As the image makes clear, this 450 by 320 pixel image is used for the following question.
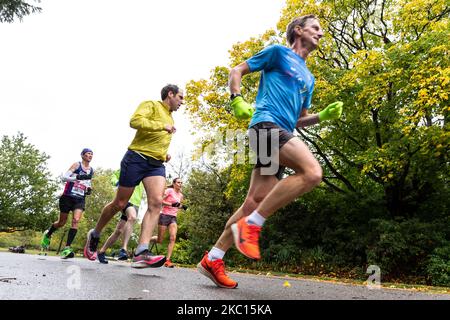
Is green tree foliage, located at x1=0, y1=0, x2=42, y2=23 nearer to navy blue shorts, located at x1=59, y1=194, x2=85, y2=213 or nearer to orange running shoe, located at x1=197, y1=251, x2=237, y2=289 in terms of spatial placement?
navy blue shorts, located at x1=59, y1=194, x2=85, y2=213

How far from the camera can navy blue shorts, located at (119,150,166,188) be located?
4.55m

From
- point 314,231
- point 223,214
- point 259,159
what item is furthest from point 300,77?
point 223,214

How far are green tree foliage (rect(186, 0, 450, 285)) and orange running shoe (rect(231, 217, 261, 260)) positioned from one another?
794cm

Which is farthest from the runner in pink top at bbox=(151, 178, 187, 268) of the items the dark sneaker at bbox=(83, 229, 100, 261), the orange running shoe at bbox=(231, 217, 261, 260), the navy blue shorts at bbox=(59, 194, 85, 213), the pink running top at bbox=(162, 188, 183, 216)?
the orange running shoe at bbox=(231, 217, 261, 260)

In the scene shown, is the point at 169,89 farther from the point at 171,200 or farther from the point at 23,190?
the point at 23,190

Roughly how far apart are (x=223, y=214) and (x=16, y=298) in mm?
19253

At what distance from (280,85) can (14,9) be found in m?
10.9

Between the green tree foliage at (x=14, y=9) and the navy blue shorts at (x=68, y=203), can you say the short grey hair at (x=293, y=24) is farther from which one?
the green tree foliage at (x=14, y=9)

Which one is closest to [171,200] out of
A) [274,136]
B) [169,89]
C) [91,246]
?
[91,246]

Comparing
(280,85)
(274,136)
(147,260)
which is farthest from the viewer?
(147,260)

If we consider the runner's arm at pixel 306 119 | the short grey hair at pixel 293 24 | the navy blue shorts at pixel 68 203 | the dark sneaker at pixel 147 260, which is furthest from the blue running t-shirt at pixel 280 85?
the navy blue shorts at pixel 68 203

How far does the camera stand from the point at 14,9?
11312mm

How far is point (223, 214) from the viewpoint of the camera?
839 inches

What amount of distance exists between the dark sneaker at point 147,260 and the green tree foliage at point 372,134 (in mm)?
7766
